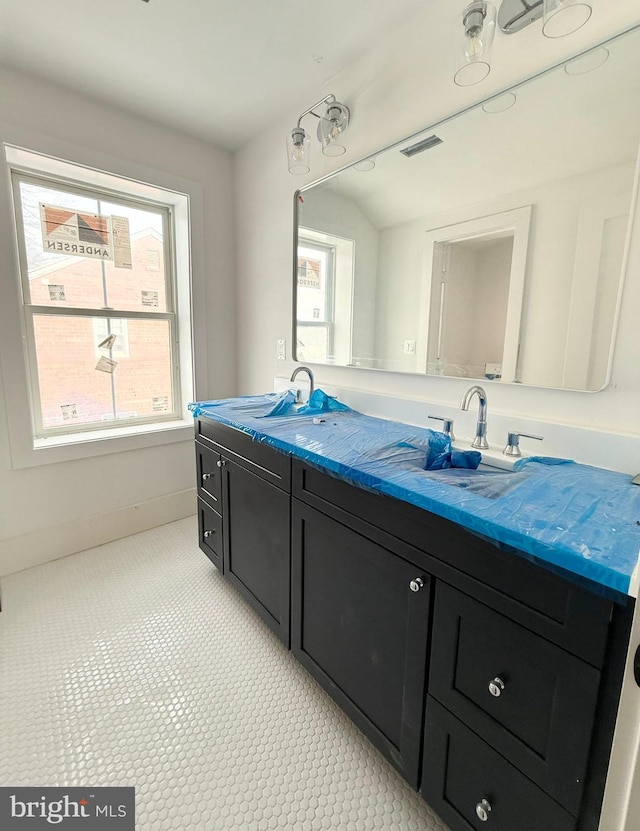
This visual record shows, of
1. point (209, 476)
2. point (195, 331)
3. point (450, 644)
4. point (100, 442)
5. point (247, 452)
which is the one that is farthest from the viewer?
point (195, 331)

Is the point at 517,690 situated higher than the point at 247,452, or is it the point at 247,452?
the point at 247,452

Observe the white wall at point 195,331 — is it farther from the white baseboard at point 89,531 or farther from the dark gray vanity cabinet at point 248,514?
the dark gray vanity cabinet at point 248,514

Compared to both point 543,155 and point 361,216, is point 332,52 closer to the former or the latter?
point 361,216

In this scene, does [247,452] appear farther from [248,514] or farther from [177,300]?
Answer: [177,300]

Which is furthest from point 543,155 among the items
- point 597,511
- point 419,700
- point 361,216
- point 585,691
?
point 419,700

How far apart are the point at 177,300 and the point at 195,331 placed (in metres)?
0.27

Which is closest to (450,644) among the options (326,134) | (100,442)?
(326,134)

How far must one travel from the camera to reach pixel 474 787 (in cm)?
84

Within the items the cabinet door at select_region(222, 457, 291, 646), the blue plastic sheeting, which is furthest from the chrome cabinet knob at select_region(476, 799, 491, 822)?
the cabinet door at select_region(222, 457, 291, 646)

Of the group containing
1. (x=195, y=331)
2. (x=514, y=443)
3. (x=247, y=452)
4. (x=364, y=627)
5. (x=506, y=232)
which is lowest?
(x=364, y=627)

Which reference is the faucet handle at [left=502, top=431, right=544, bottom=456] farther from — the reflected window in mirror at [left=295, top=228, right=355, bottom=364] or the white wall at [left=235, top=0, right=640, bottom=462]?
the reflected window in mirror at [left=295, top=228, right=355, bottom=364]

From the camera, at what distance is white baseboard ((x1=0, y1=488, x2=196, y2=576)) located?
79.5 inches

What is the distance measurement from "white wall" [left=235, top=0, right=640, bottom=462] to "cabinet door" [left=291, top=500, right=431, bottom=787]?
2.22 ft

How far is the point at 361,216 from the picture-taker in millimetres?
1734
